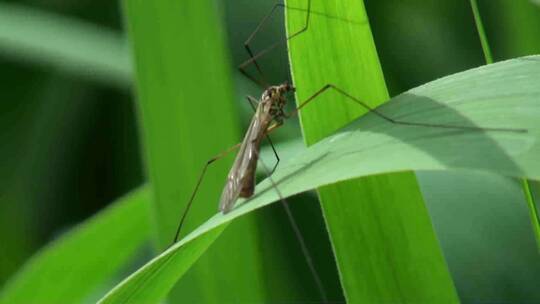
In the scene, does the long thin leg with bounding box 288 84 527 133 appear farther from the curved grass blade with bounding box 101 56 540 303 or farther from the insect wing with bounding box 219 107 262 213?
the insect wing with bounding box 219 107 262 213

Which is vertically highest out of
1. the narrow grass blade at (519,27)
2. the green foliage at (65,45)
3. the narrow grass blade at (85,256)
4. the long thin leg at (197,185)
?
the green foliage at (65,45)

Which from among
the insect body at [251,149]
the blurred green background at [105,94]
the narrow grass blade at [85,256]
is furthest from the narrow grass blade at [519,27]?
the narrow grass blade at [85,256]

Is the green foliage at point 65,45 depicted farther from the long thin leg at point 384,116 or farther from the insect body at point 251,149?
the long thin leg at point 384,116

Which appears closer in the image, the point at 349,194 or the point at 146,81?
the point at 349,194

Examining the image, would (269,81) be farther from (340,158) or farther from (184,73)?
(340,158)

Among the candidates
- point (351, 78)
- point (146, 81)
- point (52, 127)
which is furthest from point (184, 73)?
point (52, 127)

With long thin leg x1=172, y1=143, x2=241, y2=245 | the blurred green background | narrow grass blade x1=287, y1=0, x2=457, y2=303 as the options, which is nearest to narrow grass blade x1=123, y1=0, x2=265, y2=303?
long thin leg x1=172, y1=143, x2=241, y2=245

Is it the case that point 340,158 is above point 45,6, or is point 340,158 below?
below

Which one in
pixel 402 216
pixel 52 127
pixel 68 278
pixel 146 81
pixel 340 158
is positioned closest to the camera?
pixel 340 158
